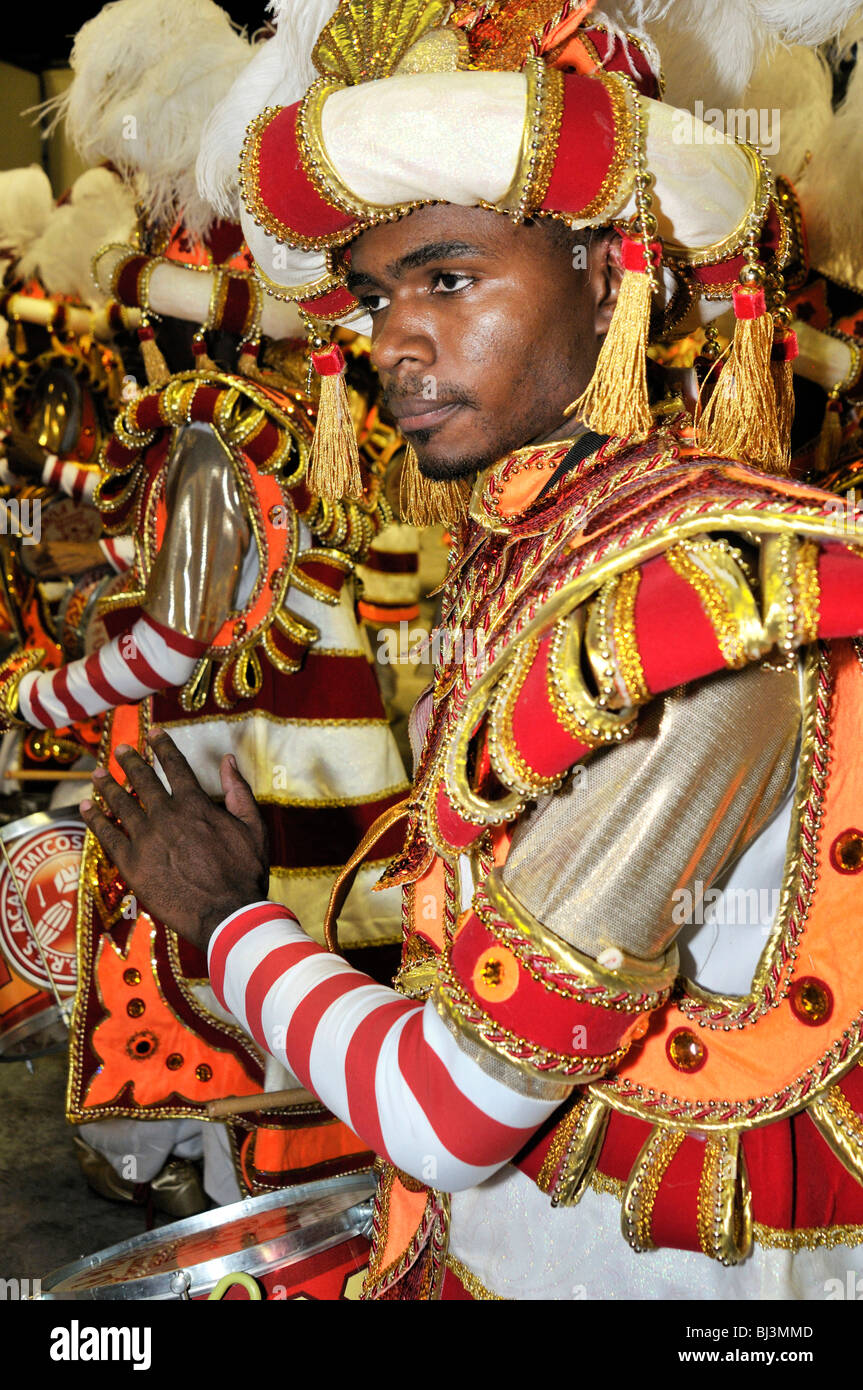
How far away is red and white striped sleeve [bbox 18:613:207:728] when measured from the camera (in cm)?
284

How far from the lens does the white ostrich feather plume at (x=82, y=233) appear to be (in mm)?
3855

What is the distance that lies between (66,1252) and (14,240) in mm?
3829

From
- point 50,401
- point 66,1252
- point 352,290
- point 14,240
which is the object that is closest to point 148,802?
point 352,290

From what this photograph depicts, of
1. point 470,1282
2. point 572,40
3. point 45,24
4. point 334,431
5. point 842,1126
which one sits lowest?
point 470,1282

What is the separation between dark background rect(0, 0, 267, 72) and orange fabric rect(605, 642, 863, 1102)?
4.83m

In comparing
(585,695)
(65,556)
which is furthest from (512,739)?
(65,556)

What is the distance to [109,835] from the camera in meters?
1.33

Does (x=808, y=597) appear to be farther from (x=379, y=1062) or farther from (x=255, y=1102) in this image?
(x=255, y=1102)

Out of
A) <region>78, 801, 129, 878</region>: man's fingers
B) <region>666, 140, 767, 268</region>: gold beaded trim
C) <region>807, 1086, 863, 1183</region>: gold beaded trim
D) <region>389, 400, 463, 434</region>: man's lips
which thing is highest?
<region>666, 140, 767, 268</region>: gold beaded trim

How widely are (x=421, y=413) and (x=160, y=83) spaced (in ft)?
6.92

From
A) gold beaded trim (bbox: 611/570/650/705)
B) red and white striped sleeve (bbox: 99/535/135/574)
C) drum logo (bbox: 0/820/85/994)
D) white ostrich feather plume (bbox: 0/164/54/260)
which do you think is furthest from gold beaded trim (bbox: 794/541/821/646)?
white ostrich feather plume (bbox: 0/164/54/260)

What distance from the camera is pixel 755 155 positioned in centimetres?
120

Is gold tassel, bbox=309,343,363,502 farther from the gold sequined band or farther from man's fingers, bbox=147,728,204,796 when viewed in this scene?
the gold sequined band
